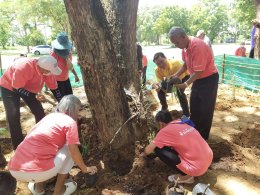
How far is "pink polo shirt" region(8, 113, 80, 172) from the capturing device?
8.68ft

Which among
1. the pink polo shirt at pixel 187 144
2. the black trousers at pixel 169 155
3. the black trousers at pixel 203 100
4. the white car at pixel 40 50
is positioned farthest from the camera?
the white car at pixel 40 50

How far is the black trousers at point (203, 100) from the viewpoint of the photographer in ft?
13.3

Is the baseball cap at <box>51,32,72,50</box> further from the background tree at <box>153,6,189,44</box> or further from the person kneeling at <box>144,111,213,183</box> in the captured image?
the background tree at <box>153,6,189,44</box>

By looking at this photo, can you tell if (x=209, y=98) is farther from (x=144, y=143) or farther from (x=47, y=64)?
Result: (x=47, y=64)

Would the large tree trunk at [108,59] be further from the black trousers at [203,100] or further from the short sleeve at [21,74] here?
the black trousers at [203,100]

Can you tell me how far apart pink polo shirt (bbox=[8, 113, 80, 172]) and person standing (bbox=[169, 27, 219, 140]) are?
6.15ft

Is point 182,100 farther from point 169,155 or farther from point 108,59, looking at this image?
point 108,59

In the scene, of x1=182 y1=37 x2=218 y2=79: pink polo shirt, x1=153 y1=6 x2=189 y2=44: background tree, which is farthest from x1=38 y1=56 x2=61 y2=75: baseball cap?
x1=153 y1=6 x2=189 y2=44: background tree

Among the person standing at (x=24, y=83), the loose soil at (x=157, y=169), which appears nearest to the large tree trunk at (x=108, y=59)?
the loose soil at (x=157, y=169)

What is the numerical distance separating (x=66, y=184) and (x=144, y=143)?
44.4 inches

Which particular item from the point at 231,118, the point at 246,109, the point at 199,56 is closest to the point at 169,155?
the point at 199,56

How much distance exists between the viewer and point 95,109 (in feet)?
11.7

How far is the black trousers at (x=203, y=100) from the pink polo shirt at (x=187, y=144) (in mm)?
1076

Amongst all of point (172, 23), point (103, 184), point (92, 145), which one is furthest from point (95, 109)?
point (172, 23)
